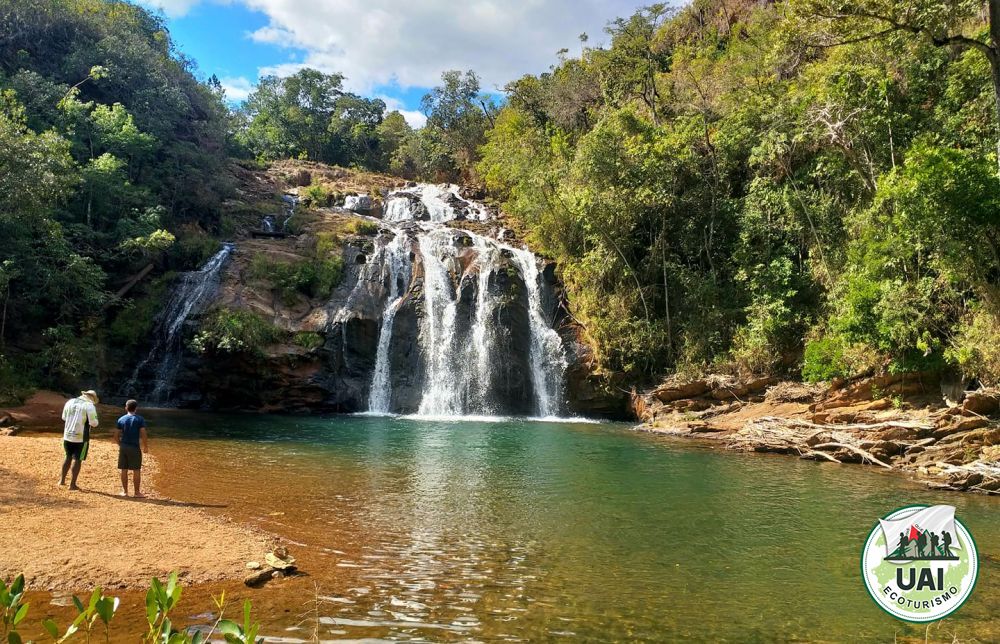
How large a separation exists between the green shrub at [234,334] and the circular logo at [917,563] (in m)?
23.1

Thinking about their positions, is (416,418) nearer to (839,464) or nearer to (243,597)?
(839,464)

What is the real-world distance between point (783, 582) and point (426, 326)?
828 inches

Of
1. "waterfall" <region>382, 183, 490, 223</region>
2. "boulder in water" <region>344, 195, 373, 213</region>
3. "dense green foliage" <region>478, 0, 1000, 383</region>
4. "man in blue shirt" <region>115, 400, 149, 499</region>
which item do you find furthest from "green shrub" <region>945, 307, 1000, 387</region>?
"boulder in water" <region>344, 195, 373, 213</region>

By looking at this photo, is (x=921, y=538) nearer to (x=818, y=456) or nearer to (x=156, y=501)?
(x=156, y=501)

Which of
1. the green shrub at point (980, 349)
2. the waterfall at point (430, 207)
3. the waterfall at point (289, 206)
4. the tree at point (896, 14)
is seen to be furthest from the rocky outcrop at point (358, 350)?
the tree at point (896, 14)

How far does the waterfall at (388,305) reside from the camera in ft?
84.9

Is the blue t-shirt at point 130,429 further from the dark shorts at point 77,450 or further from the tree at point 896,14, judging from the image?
the tree at point 896,14

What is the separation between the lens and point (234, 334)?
2345cm

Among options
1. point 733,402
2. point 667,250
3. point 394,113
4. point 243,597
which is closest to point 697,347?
point 733,402

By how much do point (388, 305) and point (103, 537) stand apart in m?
20.1

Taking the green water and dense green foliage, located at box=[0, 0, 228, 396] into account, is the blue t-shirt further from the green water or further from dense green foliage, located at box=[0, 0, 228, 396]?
dense green foliage, located at box=[0, 0, 228, 396]

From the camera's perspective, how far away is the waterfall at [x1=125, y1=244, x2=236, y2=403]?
2484 cm

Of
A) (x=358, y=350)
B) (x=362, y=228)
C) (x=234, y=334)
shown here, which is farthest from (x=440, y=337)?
(x=362, y=228)

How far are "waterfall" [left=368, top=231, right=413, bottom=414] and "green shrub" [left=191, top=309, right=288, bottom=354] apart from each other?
4.15 m
